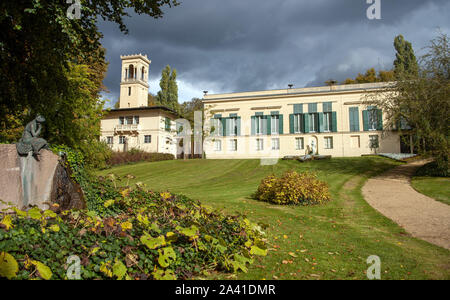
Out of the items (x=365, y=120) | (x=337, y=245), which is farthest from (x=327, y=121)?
(x=337, y=245)

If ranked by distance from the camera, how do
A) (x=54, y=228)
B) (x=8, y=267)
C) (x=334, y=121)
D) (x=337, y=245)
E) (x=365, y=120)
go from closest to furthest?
1. (x=8, y=267)
2. (x=54, y=228)
3. (x=337, y=245)
4. (x=365, y=120)
5. (x=334, y=121)

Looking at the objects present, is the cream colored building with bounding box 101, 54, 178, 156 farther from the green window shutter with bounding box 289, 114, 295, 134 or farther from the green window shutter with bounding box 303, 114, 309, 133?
the green window shutter with bounding box 303, 114, 309, 133

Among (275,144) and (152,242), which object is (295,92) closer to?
(275,144)

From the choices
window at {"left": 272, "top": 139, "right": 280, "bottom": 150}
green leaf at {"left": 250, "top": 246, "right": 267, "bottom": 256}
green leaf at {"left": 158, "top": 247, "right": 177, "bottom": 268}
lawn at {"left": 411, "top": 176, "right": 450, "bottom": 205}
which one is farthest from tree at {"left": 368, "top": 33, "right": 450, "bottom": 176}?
window at {"left": 272, "top": 139, "right": 280, "bottom": 150}

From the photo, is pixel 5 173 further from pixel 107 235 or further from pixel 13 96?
pixel 13 96

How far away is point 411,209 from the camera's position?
8258 mm

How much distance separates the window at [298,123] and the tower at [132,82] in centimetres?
2246

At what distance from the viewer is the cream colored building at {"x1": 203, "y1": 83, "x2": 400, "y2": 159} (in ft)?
91.2

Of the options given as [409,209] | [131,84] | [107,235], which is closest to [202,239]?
[107,235]

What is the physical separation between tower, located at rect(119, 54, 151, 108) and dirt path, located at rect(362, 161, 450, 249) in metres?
33.2

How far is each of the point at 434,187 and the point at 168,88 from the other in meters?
37.6

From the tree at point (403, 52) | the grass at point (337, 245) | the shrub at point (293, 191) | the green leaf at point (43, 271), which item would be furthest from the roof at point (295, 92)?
the green leaf at point (43, 271)

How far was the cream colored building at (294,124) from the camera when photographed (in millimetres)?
27788

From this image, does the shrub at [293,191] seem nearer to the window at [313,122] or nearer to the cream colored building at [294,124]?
the cream colored building at [294,124]
